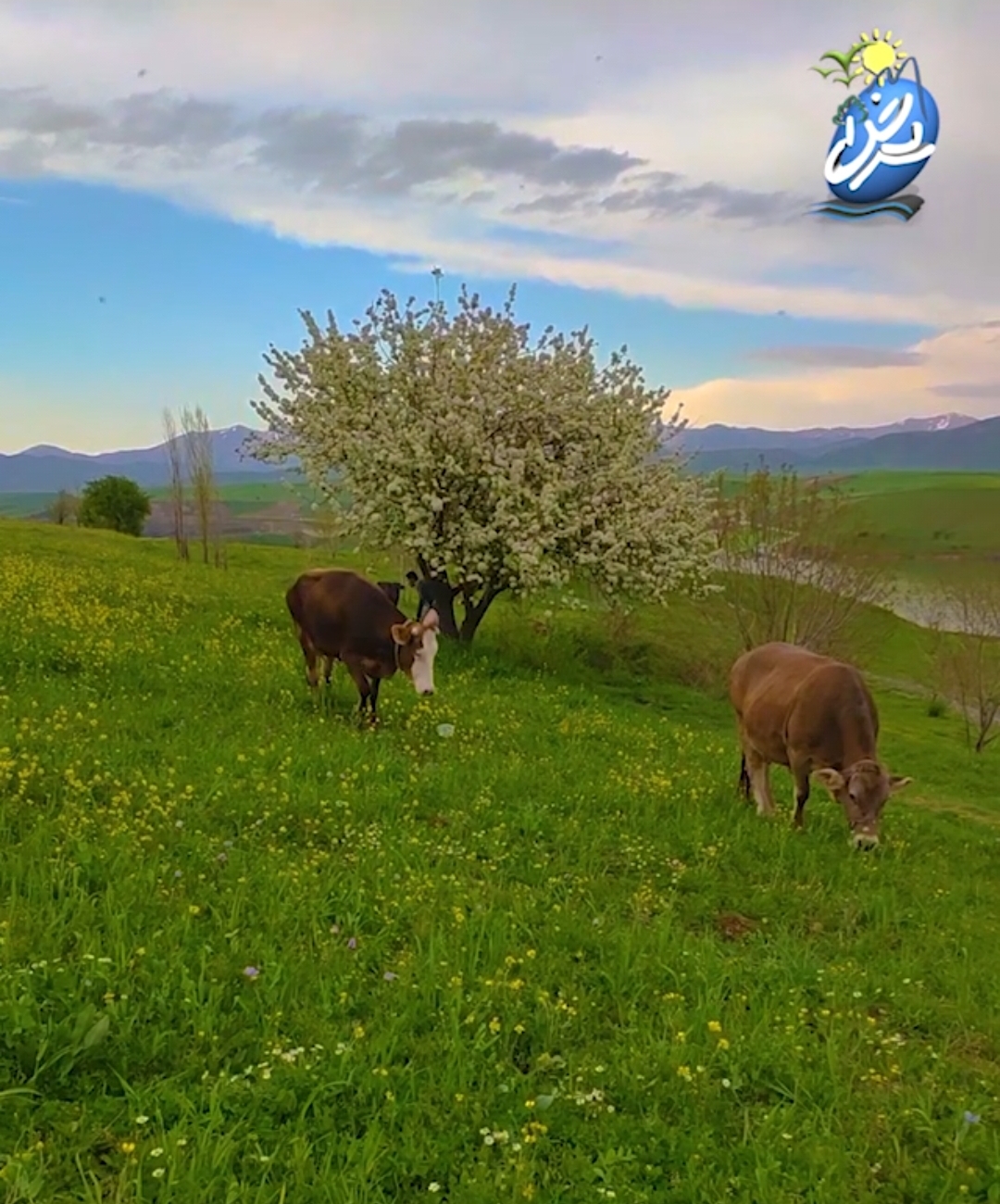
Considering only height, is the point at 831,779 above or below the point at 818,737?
below

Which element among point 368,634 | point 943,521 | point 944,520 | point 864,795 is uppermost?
point 368,634

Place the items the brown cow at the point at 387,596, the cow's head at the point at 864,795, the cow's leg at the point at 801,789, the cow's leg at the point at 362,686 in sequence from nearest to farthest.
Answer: the cow's head at the point at 864,795, the cow's leg at the point at 801,789, the cow's leg at the point at 362,686, the brown cow at the point at 387,596

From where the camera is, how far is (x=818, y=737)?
11.3 meters

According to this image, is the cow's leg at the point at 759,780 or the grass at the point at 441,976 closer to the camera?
the grass at the point at 441,976

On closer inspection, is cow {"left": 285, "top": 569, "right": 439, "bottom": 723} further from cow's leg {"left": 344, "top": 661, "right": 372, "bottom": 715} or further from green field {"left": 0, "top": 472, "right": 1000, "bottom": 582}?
green field {"left": 0, "top": 472, "right": 1000, "bottom": 582}

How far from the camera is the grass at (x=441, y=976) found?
14.0 ft

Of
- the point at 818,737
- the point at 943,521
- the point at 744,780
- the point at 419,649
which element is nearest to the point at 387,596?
the point at 419,649

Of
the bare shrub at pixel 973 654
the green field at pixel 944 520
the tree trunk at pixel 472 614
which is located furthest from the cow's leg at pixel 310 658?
the green field at pixel 944 520

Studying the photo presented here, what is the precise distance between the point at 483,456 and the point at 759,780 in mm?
12771

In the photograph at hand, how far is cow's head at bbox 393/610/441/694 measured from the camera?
12977 millimetres

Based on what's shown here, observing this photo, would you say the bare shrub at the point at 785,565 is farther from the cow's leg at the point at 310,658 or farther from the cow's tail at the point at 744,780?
the cow's leg at the point at 310,658

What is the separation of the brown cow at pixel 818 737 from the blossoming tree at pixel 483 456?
10623 mm

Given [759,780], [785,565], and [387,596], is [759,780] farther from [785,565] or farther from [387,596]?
[785,565]

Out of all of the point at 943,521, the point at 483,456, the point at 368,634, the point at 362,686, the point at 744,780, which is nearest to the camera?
the point at 362,686
